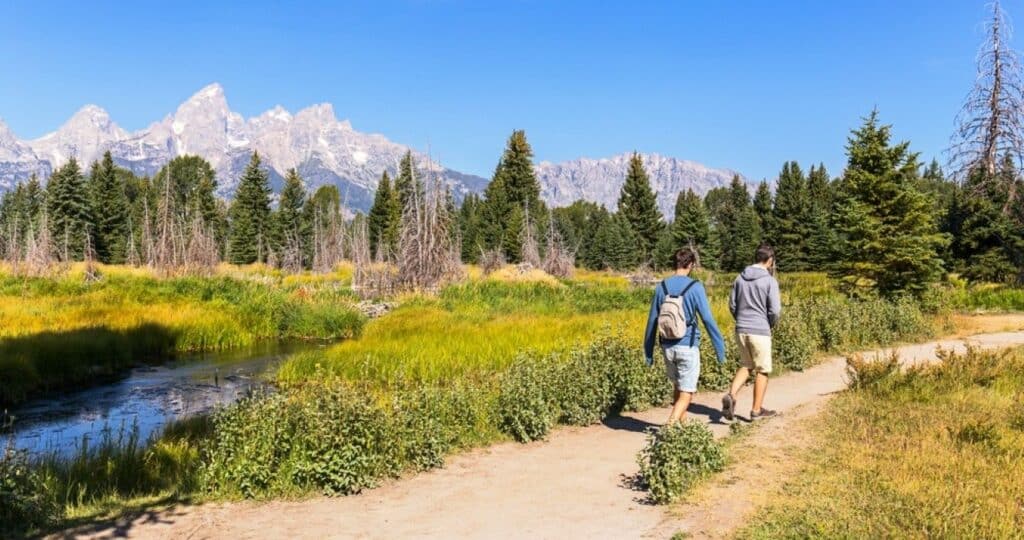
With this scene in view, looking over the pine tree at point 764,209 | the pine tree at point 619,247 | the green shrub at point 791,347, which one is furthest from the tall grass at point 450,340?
the pine tree at point 764,209

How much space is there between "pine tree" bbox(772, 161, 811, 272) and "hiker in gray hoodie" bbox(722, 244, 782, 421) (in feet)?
205

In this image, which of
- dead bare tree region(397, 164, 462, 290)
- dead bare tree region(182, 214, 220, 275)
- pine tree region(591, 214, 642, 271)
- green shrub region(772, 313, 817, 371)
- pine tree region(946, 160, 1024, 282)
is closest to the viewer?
green shrub region(772, 313, 817, 371)

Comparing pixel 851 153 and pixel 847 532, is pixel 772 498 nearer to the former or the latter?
pixel 847 532

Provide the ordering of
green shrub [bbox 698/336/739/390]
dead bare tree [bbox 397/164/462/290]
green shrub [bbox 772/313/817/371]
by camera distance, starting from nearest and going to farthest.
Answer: green shrub [bbox 698/336/739/390] → green shrub [bbox 772/313/817/371] → dead bare tree [bbox 397/164/462/290]

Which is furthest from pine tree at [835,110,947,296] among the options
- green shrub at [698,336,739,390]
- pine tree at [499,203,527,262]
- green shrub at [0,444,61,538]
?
pine tree at [499,203,527,262]

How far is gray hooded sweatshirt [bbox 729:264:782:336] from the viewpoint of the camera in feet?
26.5

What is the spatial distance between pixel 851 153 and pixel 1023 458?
60.6ft

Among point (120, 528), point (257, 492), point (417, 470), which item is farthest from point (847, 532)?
point (120, 528)

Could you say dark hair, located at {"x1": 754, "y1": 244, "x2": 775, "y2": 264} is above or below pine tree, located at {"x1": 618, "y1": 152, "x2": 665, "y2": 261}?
below

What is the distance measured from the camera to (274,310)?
23.2m

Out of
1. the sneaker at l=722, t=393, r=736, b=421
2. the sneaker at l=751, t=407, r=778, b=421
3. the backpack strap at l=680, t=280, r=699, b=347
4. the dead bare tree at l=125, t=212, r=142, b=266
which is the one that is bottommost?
the sneaker at l=751, t=407, r=778, b=421

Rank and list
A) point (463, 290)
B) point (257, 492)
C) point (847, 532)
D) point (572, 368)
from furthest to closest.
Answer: point (463, 290) → point (572, 368) → point (257, 492) → point (847, 532)

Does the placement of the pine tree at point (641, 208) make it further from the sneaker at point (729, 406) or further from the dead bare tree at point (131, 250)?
the sneaker at point (729, 406)

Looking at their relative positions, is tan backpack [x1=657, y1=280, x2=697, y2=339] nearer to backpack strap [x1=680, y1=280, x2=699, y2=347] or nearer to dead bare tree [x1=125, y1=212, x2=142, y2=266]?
backpack strap [x1=680, y1=280, x2=699, y2=347]
